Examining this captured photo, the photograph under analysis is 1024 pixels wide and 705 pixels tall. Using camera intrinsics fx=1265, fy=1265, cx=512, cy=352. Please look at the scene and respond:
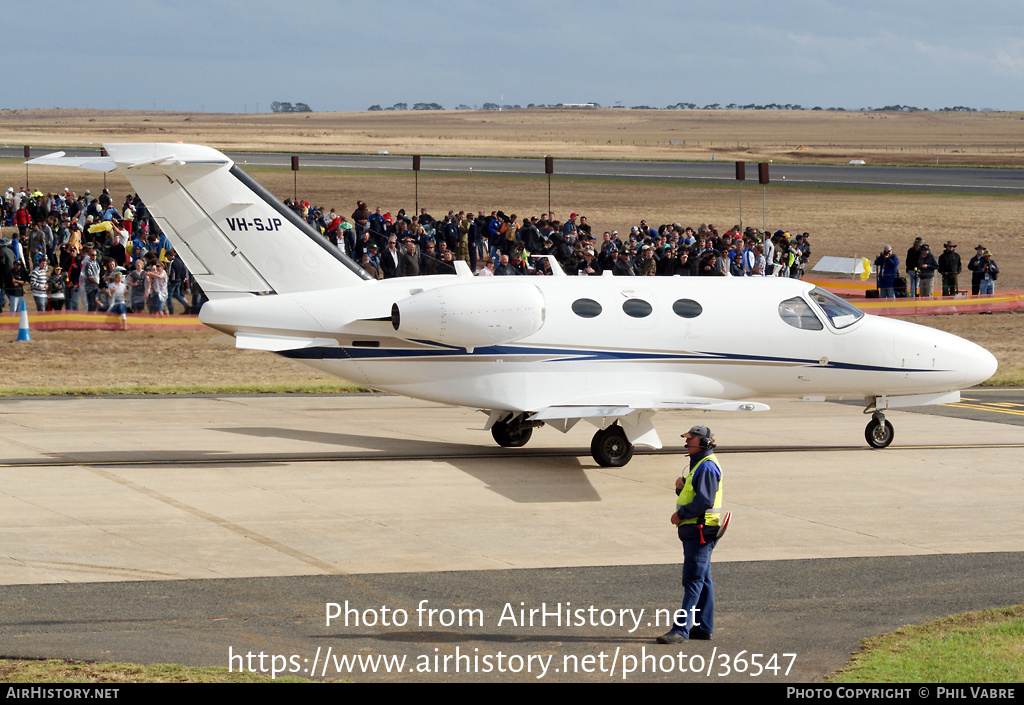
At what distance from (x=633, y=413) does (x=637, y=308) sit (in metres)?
1.87

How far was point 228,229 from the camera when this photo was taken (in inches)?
826

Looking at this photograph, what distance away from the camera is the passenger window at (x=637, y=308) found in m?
21.3

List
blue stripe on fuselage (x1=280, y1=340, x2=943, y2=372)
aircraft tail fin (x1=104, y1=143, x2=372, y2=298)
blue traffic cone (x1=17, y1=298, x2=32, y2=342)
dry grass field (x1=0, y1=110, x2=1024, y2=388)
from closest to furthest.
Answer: aircraft tail fin (x1=104, y1=143, x2=372, y2=298), blue stripe on fuselage (x1=280, y1=340, x2=943, y2=372), dry grass field (x1=0, y1=110, x2=1024, y2=388), blue traffic cone (x1=17, y1=298, x2=32, y2=342)

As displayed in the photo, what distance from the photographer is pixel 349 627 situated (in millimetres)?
12562

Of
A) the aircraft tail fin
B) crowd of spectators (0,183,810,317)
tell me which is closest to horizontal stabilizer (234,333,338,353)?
the aircraft tail fin

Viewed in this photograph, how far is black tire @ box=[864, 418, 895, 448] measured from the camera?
23062 millimetres

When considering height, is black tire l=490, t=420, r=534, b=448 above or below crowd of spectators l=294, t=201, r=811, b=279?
below

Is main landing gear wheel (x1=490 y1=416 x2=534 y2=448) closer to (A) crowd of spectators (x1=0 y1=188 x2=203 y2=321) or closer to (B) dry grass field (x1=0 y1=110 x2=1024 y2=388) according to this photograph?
(B) dry grass field (x1=0 y1=110 x2=1024 y2=388)

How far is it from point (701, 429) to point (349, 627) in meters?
3.99

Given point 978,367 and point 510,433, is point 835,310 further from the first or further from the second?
point 510,433

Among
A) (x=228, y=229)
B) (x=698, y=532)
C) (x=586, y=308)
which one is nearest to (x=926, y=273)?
(x=586, y=308)

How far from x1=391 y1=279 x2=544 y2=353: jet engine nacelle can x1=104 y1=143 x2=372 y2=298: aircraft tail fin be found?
1638mm

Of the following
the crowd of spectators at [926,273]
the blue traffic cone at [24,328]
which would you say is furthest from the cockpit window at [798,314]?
the blue traffic cone at [24,328]

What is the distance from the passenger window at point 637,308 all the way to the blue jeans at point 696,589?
9518 mm
